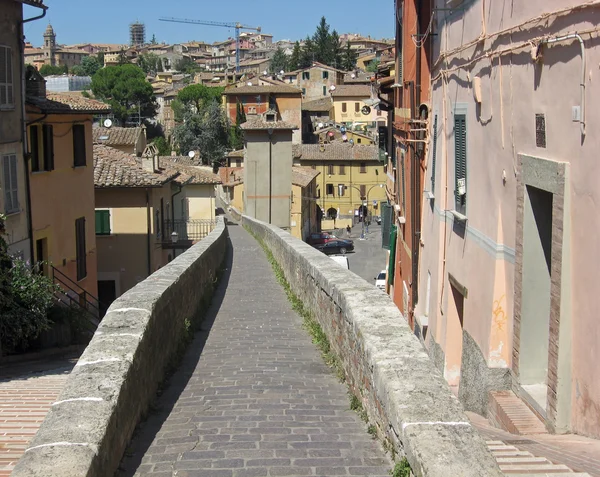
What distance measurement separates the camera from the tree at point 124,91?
112375 mm

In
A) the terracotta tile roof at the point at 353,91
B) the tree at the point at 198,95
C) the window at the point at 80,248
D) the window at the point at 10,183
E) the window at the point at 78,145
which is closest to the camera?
the window at the point at 10,183

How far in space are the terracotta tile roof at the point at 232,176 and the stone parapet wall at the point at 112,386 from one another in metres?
53.0

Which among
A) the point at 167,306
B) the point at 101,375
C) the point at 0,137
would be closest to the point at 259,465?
the point at 101,375

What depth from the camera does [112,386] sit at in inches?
204

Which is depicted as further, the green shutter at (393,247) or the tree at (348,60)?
the tree at (348,60)

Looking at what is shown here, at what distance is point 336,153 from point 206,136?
65.1ft

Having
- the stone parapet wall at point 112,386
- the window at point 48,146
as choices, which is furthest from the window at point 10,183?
the stone parapet wall at point 112,386

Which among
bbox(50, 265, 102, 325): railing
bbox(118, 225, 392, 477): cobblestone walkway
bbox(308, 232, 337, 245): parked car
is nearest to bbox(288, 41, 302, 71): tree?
bbox(308, 232, 337, 245): parked car

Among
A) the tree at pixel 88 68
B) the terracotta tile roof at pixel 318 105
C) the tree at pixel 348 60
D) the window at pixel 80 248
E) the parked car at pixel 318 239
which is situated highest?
the tree at pixel 88 68

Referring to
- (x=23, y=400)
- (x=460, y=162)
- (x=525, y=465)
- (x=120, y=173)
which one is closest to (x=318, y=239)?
(x=120, y=173)

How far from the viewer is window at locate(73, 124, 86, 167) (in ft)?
74.8

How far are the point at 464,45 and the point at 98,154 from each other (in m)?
21.4

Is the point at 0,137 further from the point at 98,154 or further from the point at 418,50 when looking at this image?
the point at 98,154

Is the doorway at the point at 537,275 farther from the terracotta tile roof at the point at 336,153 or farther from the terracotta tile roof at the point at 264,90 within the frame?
the terracotta tile roof at the point at 264,90
